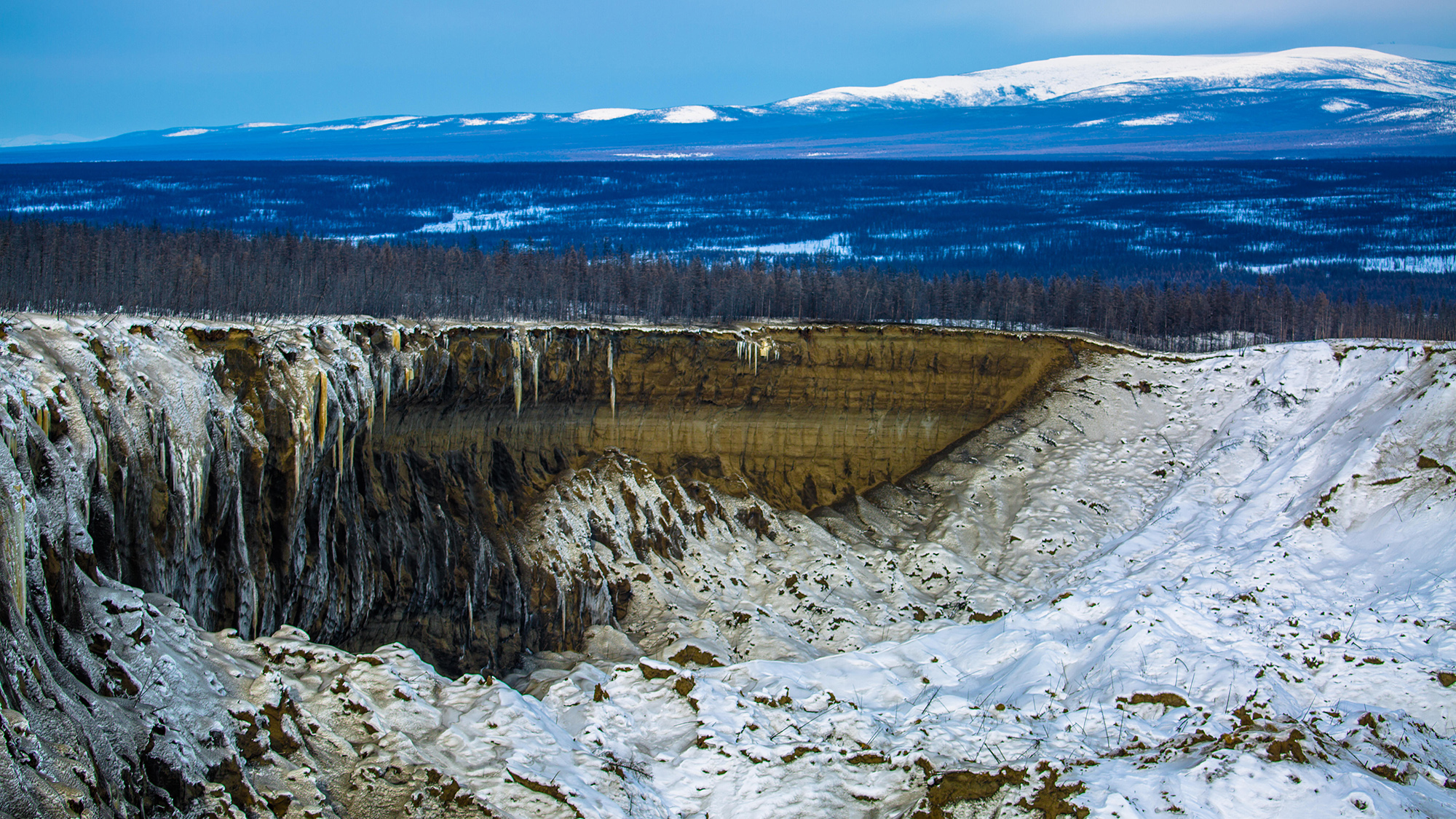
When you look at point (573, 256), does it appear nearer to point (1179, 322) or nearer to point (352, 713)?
point (1179, 322)

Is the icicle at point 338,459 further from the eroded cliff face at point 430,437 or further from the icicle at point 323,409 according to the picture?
the icicle at point 323,409

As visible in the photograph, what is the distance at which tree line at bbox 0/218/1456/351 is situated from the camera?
59.3 m

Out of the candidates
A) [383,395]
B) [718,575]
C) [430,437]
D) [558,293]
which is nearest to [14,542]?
[383,395]

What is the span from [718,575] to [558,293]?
107ft

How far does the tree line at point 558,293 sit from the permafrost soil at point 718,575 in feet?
46.6

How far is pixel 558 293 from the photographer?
243 feet

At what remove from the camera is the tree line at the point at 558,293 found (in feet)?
195

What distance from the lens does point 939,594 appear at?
46.0 meters

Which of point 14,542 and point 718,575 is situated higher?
point 14,542

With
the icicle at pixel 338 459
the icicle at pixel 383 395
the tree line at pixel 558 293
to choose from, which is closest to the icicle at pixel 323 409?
the icicle at pixel 338 459

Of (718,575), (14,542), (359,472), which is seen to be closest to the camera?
(14,542)

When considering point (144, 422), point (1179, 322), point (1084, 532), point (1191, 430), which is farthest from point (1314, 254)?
point (144, 422)

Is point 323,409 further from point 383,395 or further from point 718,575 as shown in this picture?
point 718,575

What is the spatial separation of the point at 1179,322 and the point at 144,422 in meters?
74.0
